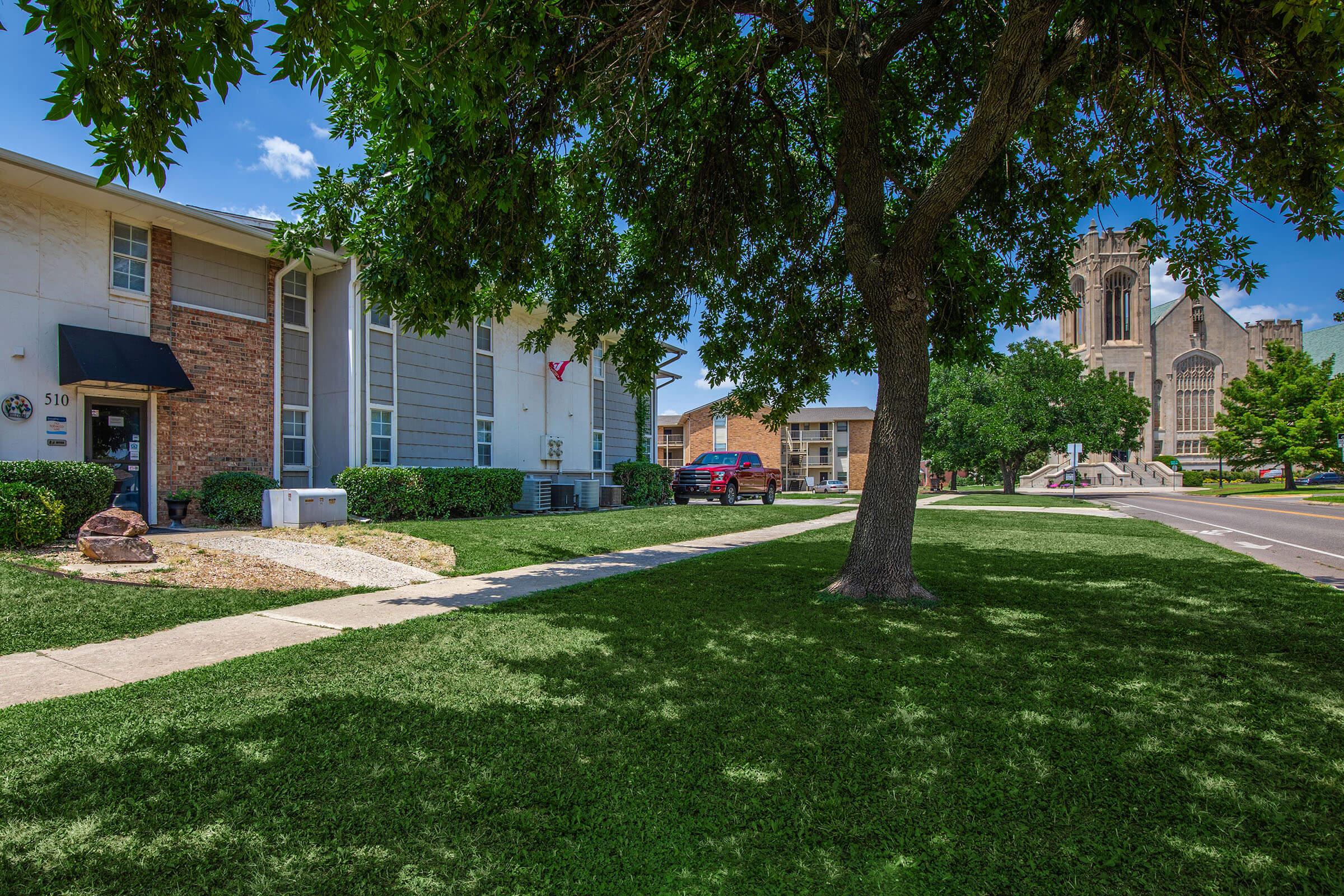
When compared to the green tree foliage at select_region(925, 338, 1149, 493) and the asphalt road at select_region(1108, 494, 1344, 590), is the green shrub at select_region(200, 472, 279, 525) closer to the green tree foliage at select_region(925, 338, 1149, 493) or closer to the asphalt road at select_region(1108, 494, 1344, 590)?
the asphalt road at select_region(1108, 494, 1344, 590)

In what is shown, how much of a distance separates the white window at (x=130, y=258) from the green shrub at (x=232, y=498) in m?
3.73

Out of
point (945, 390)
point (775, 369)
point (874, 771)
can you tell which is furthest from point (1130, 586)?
point (945, 390)

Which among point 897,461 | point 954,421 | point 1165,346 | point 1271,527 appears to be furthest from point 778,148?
point 1165,346

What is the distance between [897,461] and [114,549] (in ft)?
29.3

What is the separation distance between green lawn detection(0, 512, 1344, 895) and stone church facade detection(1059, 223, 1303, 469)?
281 feet

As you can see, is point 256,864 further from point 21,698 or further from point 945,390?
point 945,390

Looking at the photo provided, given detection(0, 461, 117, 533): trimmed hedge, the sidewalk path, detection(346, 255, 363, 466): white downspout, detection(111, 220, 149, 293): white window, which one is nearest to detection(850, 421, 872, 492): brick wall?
detection(346, 255, 363, 466): white downspout

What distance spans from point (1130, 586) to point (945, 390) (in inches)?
1442

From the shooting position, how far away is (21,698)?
3.89 meters

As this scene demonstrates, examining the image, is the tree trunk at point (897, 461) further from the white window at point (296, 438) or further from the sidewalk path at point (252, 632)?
the white window at point (296, 438)

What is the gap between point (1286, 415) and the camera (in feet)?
134

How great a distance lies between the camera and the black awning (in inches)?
434

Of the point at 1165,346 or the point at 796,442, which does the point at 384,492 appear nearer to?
the point at 796,442

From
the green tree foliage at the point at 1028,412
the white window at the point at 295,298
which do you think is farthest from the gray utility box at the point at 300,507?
the green tree foliage at the point at 1028,412
